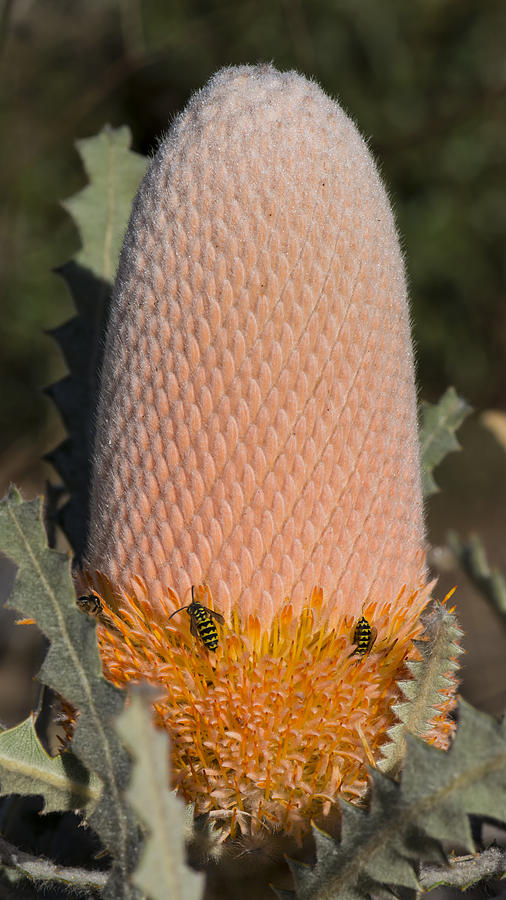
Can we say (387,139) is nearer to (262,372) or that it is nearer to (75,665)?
(262,372)

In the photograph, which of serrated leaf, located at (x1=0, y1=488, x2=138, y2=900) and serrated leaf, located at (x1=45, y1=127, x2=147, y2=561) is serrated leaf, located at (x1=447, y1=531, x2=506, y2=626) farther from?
serrated leaf, located at (x1=45, y1=127, x2=147, y2=561)

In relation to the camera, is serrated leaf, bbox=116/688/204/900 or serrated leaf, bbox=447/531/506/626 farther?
serrated leaf, bbox=447/531/506/626

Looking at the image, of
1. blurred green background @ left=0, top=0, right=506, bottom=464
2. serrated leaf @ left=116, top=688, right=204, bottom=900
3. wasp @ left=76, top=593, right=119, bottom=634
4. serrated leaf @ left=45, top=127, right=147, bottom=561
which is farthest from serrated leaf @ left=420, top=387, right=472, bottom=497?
blurred green background @ left=0, top=0, right=506, bottom=464

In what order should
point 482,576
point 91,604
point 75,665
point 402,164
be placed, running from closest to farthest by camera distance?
point 75,665 < point 91,604 < point 482,576 < point 402,164

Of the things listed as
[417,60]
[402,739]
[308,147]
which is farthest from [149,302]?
[417,60]

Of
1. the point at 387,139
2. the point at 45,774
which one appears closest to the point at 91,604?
the point at 45,774

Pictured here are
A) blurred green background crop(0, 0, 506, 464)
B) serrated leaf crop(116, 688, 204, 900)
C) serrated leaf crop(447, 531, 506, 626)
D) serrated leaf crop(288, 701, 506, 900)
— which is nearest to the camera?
serrated leaf crop(116, 688, 204, 900)

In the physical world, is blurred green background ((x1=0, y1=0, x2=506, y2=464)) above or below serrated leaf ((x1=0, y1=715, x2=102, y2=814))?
above
